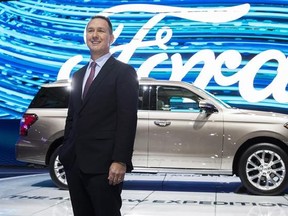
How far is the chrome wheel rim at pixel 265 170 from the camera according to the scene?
651 cm

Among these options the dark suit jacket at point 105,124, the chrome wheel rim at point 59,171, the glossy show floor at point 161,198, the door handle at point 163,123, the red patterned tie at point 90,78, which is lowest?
the glossy show floor at point 161,198

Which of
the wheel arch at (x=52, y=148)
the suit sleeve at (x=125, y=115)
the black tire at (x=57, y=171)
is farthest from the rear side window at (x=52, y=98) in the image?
the suit sleeve at (x=125, y=115)

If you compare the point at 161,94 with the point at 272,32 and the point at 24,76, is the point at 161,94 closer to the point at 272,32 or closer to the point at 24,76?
the point at 272,32

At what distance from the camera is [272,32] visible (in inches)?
364

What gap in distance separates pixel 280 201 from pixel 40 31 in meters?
6.48

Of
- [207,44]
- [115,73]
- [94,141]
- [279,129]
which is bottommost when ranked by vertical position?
[279,129]

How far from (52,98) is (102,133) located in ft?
15.5

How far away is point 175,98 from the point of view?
703 cm

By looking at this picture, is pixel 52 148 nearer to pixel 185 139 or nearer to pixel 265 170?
pixel 185 139

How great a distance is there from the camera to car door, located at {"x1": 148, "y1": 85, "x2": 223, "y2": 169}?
21.9ft

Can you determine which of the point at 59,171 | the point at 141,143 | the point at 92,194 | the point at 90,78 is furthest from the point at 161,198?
the point at 90,78

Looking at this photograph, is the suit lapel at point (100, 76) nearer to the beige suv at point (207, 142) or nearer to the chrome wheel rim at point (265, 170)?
the beige suv at point (207, 142)

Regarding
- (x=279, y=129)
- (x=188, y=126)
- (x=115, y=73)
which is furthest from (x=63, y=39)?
(x=115, y=73)

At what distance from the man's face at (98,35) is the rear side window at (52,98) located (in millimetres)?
4493
